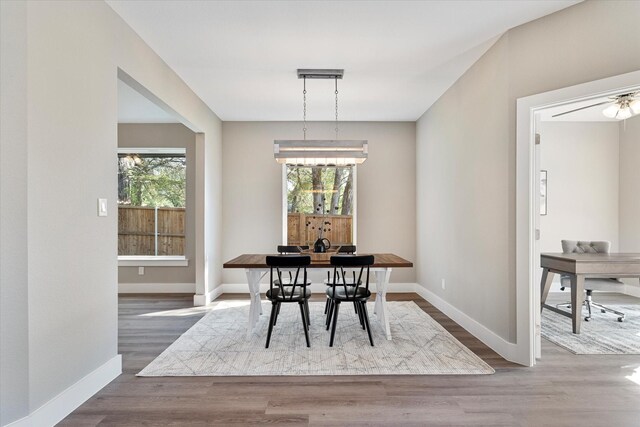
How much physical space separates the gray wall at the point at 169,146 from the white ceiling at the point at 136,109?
15 centimetres

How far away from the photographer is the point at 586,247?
177 inches

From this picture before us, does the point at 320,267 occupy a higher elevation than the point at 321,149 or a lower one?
lower

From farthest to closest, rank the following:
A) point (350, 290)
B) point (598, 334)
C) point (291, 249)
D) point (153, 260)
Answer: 1. point (153, 260)
2. point (291, 249)
3. point (598, 334)
4. point (350, 290)

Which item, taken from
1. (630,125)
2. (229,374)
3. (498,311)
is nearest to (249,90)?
(229,374)

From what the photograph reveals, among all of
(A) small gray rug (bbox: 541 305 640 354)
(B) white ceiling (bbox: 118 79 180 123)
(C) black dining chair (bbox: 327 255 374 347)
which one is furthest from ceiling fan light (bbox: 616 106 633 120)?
(B) white ceiling (bbox: 118 79 180 123)

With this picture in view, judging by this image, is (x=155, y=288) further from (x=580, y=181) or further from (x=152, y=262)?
(x=580, y=181)

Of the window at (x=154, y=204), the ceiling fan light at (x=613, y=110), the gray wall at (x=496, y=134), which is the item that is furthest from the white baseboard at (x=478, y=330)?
the window at (x=154, y=204)

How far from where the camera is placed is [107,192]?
2.60m

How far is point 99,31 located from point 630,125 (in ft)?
22.9

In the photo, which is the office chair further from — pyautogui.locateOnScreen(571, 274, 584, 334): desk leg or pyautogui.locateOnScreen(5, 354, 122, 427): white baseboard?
pyautogui.locateOnScreen(5, 354, 122, 427): white baseboard

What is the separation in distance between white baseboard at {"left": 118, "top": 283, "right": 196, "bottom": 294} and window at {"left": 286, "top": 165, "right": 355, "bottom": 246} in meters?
1.80

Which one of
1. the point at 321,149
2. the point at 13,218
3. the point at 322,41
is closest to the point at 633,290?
the point at 321,149

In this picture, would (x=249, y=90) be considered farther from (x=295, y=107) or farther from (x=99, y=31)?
(x=99, y=31)

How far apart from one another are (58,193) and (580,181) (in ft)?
22.2
